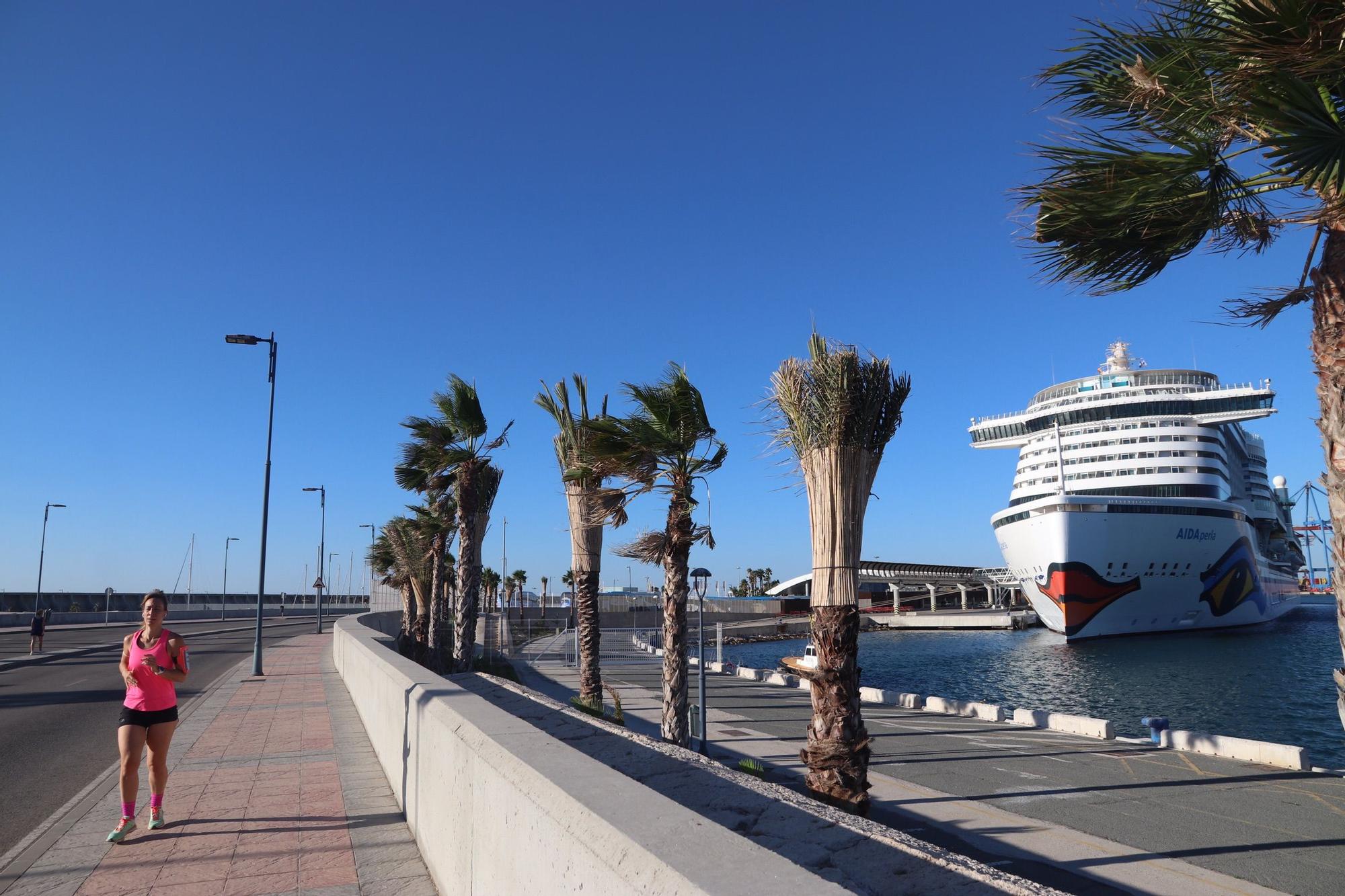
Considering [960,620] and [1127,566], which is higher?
[1127,566]

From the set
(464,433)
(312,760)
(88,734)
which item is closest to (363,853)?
(312,760)

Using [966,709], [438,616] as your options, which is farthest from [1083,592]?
[438,616]

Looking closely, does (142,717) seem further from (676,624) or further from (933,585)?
(933,585)

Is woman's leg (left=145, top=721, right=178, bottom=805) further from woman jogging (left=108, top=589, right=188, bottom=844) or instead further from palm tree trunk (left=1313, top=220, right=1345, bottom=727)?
palm tree trunk (left=1313, top=220, right=1345, bottom=727)

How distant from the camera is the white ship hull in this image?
160 ft

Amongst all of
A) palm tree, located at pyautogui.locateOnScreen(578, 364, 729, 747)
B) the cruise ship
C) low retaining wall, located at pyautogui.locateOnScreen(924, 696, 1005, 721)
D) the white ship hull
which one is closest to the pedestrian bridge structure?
the cruise ship

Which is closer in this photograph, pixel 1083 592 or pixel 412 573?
pixel 412 573

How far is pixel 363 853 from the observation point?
5887 mm

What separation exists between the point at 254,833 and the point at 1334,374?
27.5 ft

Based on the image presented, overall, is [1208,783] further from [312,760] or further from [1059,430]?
[1059,430]

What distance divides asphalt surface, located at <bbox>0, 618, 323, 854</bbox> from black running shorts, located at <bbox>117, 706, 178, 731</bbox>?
132 centimetres

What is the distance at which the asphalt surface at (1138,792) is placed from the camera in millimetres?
8750

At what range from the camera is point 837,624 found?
806 cm

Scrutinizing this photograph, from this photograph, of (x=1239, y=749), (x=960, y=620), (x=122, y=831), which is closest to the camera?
(x=122, y=831)
